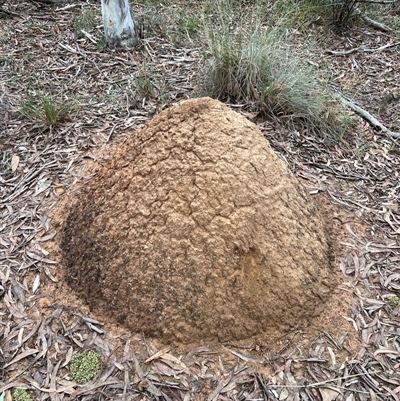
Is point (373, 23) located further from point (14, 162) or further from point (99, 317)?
point (99, 317)

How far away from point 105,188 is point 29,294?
2.04 ft

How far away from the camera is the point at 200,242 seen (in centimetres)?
206

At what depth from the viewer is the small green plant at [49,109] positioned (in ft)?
10.9

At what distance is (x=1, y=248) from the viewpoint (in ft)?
8.07

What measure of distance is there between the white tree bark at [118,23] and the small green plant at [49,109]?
3.95ft

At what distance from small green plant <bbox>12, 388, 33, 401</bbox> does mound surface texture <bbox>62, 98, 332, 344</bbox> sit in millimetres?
435

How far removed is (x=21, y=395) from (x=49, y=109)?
205 centimetres

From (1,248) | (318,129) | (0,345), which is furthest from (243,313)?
(318,129)

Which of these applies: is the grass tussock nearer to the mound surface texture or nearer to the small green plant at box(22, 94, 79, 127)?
the small green plant at box(22, 94, 79, 127)

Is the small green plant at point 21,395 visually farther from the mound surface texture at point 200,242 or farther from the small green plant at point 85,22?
the small green plant at point 85,22

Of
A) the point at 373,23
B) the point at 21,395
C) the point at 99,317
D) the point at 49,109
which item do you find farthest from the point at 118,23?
the point at 21,395

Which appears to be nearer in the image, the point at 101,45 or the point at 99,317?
the point at 99,317

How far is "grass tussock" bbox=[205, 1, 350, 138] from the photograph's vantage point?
355cm

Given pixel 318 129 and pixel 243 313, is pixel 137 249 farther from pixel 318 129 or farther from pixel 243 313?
pixel 318 129
